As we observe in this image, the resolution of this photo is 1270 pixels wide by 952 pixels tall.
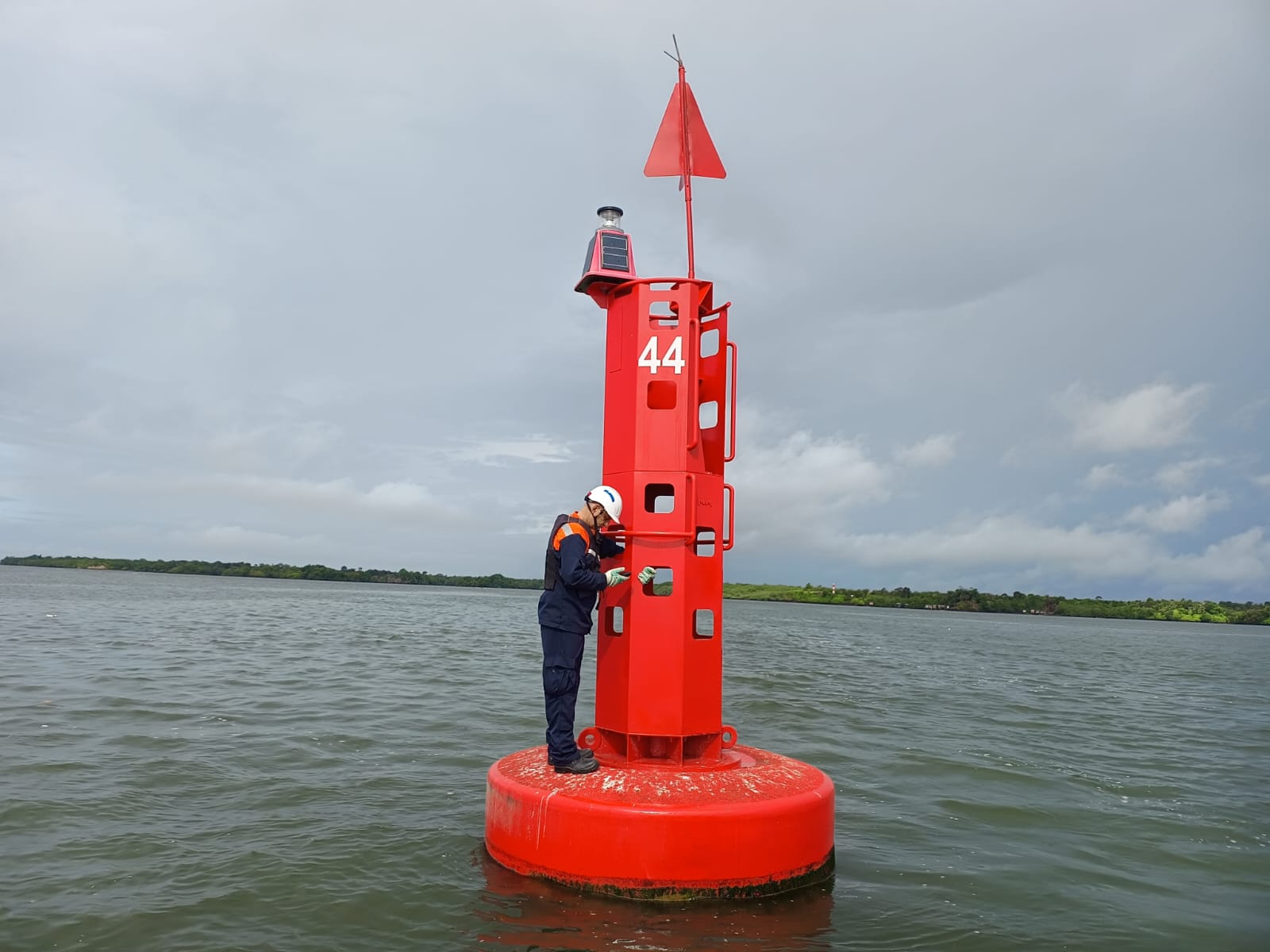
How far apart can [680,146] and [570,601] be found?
12.4 ft

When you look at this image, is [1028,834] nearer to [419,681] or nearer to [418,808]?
[418,808]

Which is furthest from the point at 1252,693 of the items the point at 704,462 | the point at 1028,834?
the point at 704,462

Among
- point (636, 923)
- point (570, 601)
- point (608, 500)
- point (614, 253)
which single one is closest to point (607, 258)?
point (614, 253)

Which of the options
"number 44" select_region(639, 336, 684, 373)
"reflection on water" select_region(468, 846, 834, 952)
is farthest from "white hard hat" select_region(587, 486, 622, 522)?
"reflection on water" select_region(468, 846, 834, 952)

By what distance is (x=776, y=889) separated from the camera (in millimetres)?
5516

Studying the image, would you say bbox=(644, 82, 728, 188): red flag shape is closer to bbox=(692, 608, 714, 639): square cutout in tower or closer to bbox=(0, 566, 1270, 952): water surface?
bbox=(692, 608, 714, 639): square cutout in tower

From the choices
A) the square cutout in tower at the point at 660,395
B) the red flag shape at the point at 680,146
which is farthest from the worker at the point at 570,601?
the red flag shape at the point at 680,146

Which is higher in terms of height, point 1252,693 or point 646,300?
point 646,300

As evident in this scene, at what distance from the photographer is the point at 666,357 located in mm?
6320

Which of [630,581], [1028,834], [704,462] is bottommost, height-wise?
[1028,834]

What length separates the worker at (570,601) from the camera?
19.5ft

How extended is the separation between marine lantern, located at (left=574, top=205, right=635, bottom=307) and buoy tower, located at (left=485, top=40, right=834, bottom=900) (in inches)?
0.5

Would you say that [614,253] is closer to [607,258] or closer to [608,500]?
[607,258]

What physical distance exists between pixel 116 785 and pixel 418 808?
2.83 metres
